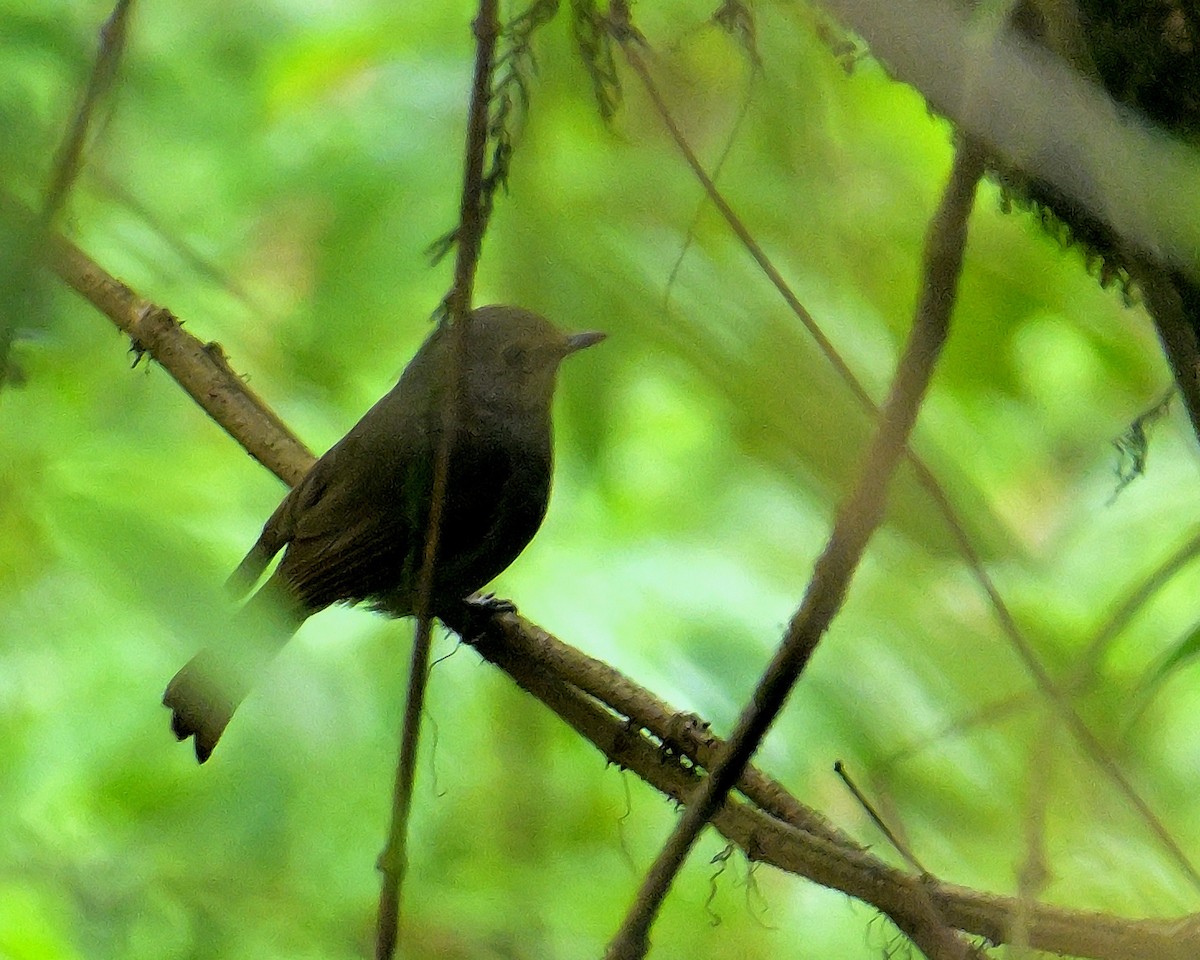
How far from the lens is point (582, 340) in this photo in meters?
1.72

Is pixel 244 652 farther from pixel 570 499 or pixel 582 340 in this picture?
pixel 570 499

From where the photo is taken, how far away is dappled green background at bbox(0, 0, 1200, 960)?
1.42 m

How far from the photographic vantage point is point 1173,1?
98 cm

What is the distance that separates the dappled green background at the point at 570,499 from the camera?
1420 millimetres

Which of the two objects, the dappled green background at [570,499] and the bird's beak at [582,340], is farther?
the bird's beak at [582,340]

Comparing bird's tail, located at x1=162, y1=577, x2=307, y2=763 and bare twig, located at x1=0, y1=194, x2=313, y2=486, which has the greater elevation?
bare twig, located at x1=0, y1=194, x2=313, y2=486

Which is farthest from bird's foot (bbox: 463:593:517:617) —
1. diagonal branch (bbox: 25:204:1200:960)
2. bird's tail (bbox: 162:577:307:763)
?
bird's tail (bbox: 162:577:307:763)

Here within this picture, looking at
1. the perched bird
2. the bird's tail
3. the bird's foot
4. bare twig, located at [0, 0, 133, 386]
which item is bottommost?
the bird's tail

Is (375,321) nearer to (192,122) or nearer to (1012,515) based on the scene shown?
(192,122)

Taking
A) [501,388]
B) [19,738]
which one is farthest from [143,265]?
[19,738]

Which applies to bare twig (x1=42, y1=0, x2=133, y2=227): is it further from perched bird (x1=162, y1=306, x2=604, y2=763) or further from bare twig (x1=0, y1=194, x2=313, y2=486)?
bare twig (x1=0, y1=194, x2=313, y2=486)

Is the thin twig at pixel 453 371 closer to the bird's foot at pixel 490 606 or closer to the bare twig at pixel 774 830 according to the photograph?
the bare twig at pixel 774 830

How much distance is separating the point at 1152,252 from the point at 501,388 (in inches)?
53.4

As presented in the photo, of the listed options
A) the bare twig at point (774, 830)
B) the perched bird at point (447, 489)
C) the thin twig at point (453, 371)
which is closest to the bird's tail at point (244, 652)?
the thin twig at point (453, 371)
